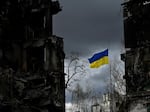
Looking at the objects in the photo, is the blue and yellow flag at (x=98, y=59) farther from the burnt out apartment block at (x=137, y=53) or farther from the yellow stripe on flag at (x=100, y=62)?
the burnt out apartment block at (x=137, y=53)

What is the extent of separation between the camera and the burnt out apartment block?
38750 mm

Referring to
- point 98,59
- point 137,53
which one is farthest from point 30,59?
point 137,53

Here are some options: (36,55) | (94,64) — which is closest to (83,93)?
(36,55)

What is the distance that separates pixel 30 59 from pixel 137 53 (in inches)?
741

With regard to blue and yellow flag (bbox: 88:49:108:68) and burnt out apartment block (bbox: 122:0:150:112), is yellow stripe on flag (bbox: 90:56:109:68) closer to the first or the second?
blue and yellow flag (bbox: 88:49:108:68)

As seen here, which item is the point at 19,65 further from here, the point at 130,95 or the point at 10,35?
the point at 130,95

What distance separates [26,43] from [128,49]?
59.0ft

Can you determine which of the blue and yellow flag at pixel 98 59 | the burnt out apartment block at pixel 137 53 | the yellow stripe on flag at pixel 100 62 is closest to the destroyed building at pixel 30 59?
the blue and yellow flag at pixel 98 59

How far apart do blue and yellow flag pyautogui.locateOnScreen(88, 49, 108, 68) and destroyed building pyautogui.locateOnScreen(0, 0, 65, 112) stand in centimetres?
898

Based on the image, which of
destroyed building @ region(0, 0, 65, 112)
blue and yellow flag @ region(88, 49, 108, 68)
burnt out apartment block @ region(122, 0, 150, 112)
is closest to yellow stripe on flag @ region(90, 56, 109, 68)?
blue and yellow flag @ region(88, 49, 108, 68)

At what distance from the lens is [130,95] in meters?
39.2

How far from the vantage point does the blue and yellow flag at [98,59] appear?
43.8 metres

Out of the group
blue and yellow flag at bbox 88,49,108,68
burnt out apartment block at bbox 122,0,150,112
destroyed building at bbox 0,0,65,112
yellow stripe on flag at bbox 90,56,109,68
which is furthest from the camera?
destroyed building at bbox 0,0,65,112

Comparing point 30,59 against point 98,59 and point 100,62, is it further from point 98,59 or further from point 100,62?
point 100,62
